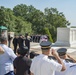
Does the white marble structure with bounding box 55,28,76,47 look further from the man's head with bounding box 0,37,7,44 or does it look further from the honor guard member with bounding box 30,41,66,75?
the honor guard member with bounding box 30,41,66,75

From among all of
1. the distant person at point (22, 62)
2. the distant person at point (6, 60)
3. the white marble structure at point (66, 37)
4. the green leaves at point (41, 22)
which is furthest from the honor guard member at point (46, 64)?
the green leaves at point (41, 22)

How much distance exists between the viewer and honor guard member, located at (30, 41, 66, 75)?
3967 mm

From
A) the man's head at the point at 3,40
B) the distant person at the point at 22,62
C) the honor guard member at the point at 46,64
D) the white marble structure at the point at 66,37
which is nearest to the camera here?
the honor guard member at the point at 46,64

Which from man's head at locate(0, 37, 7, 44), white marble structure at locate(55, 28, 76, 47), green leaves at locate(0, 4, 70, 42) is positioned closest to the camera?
man's head at locate(0, 37, 7, 44)

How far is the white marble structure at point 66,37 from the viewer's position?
23.5 m

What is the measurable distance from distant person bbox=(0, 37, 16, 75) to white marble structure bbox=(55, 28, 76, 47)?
17.8m

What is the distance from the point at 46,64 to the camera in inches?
159

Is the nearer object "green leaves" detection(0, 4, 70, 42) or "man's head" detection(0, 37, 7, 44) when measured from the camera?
"man's head" detection(0, 37, 7, 44)

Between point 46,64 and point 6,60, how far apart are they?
5.72 ft

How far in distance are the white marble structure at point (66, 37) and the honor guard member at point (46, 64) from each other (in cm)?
1912

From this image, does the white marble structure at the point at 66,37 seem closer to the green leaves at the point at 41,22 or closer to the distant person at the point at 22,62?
the distant person at the point at 22,62

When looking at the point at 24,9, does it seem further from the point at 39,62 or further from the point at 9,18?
the point at 39,62

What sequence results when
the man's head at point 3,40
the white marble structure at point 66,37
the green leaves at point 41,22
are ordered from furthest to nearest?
the green leaves at point 41,22, the white marble structure at point 66,37, the man's head at point 3,40

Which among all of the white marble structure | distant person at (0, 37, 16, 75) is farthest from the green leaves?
distant person at (0, 37, 16, 75)
